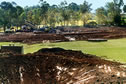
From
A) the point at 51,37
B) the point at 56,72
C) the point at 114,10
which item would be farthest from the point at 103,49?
the point at 114,10

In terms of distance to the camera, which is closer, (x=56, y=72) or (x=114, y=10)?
(x=56, y=72)

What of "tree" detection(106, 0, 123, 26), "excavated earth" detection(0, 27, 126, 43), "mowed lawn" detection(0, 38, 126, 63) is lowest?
"mowed lawn" detection(0, 38, 126, 63)

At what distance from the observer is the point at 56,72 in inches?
568

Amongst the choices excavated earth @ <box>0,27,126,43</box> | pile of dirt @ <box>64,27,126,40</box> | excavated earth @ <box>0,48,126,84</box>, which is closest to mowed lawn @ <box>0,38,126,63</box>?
excavated earth @ <box>0,48,126,84</box>

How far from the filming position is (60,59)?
17000mm

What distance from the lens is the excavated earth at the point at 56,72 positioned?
12177mm

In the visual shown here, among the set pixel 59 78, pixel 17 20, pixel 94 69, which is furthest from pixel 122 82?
pixel 17 20

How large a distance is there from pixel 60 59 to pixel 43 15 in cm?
6884

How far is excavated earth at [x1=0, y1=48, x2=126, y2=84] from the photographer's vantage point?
39.9 feet

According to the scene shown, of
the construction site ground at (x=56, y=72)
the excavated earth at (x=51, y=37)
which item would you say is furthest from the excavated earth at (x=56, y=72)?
the excavated earth at (x=51, y=37)

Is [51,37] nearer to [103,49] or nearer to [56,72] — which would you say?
[103,49]

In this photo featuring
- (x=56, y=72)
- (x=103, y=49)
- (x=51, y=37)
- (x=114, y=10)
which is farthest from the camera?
(x=114, y=10)

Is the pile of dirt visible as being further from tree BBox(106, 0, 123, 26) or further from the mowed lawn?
tree BBox(106, 0, 123, 26)

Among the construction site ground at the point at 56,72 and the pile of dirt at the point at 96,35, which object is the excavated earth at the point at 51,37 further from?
the construction site ground at the point at 56,72
